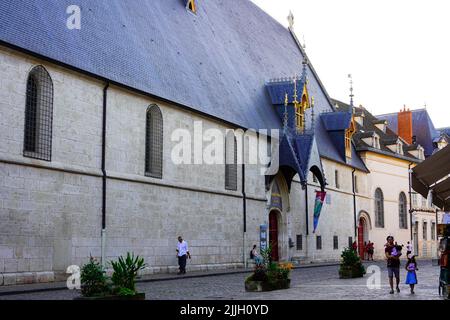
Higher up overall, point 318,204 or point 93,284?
point 318,204

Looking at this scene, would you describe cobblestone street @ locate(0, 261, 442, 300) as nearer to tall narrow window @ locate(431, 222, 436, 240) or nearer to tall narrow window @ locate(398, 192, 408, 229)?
tall narrow window @ locate(398, 192, 408, 229)

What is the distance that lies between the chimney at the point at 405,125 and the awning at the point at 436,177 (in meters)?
47.9

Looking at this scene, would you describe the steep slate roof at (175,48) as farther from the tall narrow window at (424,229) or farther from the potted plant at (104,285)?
the tall narrow window at (424,229)

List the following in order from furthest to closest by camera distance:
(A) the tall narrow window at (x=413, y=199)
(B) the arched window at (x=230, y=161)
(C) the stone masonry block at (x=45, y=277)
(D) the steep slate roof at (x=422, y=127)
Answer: (D) the steep slate roof at (x=422, y=127) < (A) the tall narrow window at (x=413, y=199) < (B) the arched window at (x=230, y=161) < (C) the stone masonry block at (x=45, y=277)

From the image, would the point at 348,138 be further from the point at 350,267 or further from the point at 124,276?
the point at 124,276

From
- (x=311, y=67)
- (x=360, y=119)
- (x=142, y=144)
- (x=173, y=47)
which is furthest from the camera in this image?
(x=360, y=119)

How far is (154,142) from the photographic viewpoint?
25.6 meters

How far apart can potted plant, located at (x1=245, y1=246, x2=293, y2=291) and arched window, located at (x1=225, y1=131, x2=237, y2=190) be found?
11.3m

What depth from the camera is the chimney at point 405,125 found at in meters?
63.8

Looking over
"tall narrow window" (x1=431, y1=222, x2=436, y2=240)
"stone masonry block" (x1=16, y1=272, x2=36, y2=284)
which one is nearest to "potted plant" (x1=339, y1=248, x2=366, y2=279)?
"stone masonry block" (x1=16, y1=272, x2=36, y2=284)

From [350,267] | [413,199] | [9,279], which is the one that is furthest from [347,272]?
[413,199]

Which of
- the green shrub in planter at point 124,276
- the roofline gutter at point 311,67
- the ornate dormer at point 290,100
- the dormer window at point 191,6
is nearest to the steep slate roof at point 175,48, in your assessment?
the dormer window at point 191,6

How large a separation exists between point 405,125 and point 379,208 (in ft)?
49.9

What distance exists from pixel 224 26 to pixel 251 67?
8.66ft
